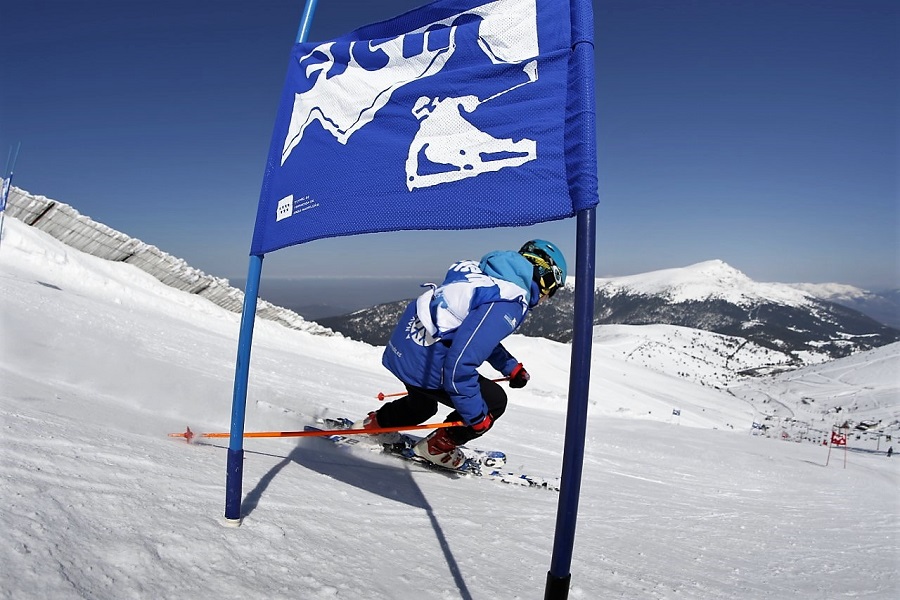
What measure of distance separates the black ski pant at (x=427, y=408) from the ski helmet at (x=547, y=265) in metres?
1.15

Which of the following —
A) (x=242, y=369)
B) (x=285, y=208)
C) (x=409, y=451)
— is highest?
(x=285, y=208)

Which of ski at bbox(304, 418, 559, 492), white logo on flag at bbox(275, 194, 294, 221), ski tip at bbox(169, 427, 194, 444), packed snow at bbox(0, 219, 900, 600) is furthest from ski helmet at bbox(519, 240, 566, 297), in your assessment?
ski tip at bbox(169, 427, 194, 444)

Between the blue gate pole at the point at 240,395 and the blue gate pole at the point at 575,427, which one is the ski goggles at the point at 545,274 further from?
the blue gate pole at the point at 240,395

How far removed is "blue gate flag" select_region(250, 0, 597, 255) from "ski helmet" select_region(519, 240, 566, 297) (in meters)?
1.15

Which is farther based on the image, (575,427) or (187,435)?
(187,435)

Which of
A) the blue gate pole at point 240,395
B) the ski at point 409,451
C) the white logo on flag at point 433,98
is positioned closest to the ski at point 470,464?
the ski at point 409,451

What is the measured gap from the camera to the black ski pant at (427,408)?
4.32 metres

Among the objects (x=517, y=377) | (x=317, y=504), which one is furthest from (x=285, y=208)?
(x=517, y=377)

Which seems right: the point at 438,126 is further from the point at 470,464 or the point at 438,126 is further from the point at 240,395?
the point at 470,464

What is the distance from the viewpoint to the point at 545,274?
3.44 metres

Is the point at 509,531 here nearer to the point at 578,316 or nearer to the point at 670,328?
the point at 578,316

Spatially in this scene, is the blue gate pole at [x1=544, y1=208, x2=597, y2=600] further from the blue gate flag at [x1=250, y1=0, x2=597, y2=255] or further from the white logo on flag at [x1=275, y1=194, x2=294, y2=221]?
the white logo on flag at [x1=275, y1=194, x2=294, y2=221]

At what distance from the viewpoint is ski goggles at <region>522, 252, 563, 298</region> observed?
135 inches

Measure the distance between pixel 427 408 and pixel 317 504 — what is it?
58.6 inches
